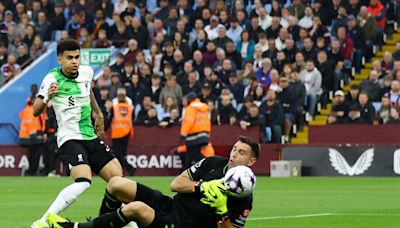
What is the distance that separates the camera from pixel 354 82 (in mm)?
30609

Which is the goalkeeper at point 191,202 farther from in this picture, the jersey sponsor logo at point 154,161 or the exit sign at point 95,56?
the exit sign at point 95,56

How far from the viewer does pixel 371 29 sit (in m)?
30.8

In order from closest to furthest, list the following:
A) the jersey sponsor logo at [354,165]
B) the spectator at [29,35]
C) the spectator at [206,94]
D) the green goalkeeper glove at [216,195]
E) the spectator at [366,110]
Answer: the green goalkeeper glove at [216,195], the jersey sponsor logo at [354,165], the spectator at [366,110], the spectator at [206,94], the spectator at [29,35]

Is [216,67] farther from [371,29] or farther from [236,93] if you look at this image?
[371,29]

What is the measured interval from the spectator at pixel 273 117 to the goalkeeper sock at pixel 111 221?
1737cm

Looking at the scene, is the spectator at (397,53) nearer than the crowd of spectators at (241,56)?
No

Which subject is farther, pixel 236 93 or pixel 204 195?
pixel 236 93

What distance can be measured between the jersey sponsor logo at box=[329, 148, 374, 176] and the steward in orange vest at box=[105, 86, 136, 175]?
4.86m

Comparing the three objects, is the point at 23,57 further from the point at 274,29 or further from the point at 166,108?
the point at 274,29

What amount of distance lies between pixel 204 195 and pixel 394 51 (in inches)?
822

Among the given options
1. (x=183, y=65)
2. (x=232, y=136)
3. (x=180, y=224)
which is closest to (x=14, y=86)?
(x=183, y=65)

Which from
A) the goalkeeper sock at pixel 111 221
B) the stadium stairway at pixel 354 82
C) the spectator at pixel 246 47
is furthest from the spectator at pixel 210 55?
the goalkeeper sock at pixel 111 221

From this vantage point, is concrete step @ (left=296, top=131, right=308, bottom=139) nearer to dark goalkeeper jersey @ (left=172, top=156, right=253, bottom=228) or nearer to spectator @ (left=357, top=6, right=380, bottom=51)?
spectator @ (left=357, top=6, right=380, bottom=51)

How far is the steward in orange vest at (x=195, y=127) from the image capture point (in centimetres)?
2616
